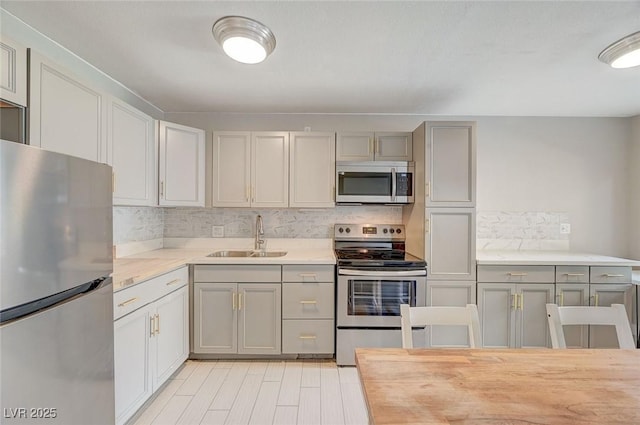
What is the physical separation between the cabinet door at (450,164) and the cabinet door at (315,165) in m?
0.85

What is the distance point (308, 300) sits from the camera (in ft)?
8.06

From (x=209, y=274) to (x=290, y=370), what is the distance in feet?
3.32

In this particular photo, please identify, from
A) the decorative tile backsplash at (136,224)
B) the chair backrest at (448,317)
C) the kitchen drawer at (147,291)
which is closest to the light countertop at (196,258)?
the kitchen drawer at (147,291)

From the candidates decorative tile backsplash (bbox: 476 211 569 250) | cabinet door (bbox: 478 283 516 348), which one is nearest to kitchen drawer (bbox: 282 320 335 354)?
cabinet door (bbox: 478 283 516 348)

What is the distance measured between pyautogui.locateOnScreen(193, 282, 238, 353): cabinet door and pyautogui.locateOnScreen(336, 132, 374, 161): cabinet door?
1570 millimetres

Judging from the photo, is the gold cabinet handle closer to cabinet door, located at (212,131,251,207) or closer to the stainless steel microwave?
cabinet door, located at (212,131,251,207)

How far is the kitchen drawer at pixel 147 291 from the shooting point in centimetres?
157

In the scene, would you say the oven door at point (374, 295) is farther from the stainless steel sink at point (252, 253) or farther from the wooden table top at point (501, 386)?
the wooden table top at point (501, 386)

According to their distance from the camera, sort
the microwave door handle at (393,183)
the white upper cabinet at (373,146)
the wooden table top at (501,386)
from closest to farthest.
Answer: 1. the wooden table top at (501,386)
2. the microwave door handle at (393,183)
3. the white upper cabinet at (373,146)

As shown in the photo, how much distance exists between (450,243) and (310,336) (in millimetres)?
1397

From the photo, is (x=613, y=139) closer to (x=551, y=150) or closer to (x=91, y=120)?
(x=551, y=150)

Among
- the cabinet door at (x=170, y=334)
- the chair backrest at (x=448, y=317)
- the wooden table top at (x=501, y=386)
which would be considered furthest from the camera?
the cabinet door at (x=170, y=334)

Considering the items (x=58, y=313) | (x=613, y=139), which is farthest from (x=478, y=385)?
(x=613, y=139)

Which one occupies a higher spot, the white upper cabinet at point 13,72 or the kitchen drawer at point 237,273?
the white upper cabinet at point 13,72
